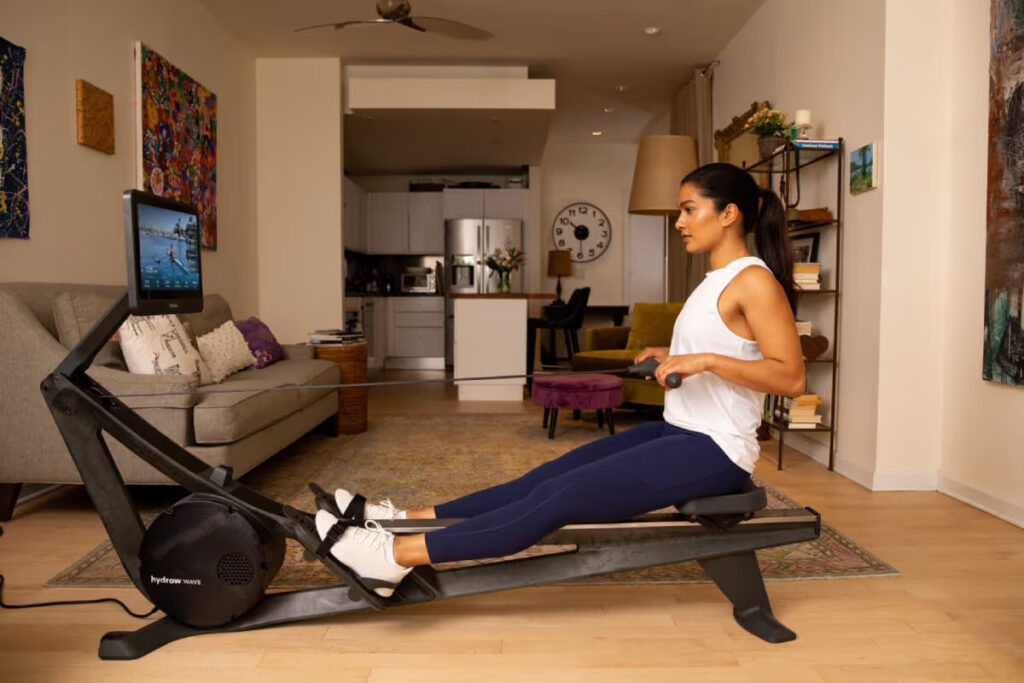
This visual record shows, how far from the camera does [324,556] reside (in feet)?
5.28

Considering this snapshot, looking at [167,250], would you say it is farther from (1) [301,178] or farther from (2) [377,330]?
(2) [377,330]

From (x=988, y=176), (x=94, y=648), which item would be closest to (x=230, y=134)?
(x=94, y=648)

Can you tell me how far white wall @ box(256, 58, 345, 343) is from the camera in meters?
5.83

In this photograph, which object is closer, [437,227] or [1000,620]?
[1000,620]

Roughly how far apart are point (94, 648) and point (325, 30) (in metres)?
4.56

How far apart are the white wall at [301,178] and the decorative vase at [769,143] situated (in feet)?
11.0

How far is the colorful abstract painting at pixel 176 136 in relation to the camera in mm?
4004

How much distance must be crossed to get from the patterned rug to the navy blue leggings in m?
0.61

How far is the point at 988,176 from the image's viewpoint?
2828 mm

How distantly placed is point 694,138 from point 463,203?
338cm

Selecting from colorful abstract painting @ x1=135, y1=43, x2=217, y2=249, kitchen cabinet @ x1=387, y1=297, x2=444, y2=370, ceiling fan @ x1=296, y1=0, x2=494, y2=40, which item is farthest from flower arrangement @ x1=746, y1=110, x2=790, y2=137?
kitchen cabinet @ x1=387, y1=297, x2=444, y2=370

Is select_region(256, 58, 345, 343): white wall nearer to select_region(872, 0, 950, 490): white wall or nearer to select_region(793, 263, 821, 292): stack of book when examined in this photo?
select_region(793, 263, 821, 292): stack of book

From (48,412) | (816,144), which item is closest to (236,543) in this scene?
(48,412)

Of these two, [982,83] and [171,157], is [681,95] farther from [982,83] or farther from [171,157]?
[171,157]
